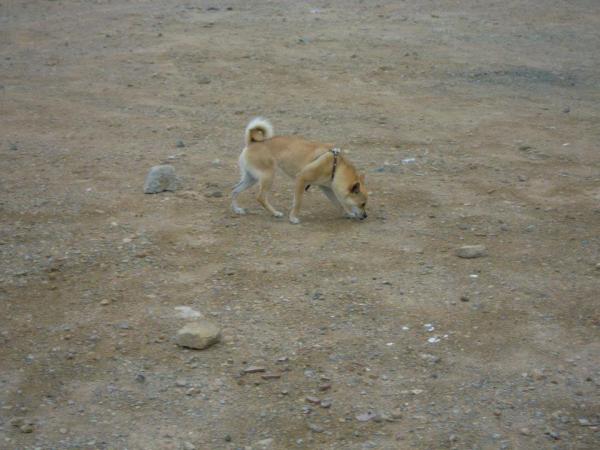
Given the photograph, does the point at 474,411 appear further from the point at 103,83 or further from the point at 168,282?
the point at 103,83

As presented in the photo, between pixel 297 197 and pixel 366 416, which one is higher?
pixel 297 197

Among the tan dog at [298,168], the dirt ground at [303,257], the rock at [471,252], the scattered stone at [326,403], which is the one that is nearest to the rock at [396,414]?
the dirt ground at [303,257]

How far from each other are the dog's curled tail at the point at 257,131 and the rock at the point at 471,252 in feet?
7.92

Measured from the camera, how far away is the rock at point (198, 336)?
577 cm

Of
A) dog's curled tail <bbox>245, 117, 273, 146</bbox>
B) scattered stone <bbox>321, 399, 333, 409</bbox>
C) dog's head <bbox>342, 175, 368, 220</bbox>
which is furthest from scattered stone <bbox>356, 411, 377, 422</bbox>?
dog's curled tail <bbox>245, 117, 273, 146</bbox>

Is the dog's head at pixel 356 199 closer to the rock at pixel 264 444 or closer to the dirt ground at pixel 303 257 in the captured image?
the dirt ground at pixel 303 257

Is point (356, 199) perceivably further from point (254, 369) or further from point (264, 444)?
point (264, 444)

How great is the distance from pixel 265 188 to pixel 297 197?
1.18 feet

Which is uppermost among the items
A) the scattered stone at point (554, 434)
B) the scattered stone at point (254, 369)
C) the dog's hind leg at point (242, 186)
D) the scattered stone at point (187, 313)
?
the dog's hind leg at point (242, 186)

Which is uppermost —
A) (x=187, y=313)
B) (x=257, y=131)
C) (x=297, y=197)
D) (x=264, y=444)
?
(x=257, y=131)

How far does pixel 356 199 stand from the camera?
8.03 meters

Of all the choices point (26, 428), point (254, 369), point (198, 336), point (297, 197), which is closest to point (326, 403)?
point (254, 369)

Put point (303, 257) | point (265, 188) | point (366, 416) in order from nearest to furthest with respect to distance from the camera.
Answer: point (366, 416), point (303, 257), point (265, 188)

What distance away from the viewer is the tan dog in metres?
Answer: 8.12
